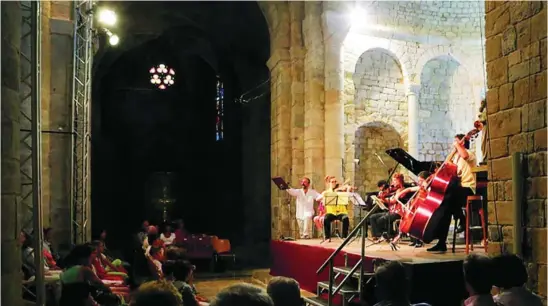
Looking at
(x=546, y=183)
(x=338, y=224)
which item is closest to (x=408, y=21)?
(x=338, y=224)

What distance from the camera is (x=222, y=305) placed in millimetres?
1697

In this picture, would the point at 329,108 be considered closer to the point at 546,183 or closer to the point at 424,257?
the point at 424,257

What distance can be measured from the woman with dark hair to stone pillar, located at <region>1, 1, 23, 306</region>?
90 centimetres

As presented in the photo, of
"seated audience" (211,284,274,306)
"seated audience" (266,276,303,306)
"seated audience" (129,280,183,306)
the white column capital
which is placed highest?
the white column capital

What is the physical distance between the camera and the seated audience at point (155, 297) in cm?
186

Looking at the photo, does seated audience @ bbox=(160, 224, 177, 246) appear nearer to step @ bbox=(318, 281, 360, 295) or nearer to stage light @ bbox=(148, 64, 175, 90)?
step @ bbox=(318, 281, 360, 295)

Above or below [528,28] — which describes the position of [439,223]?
below

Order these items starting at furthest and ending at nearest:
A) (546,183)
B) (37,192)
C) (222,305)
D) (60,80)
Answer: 1. (60,80)
2. (37,192)
3. (546,183)
4. (222,305)

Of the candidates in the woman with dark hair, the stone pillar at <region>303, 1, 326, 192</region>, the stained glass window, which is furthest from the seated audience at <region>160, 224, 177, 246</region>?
the stained glass window

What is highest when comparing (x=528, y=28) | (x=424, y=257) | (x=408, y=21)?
(x=408, y=21)

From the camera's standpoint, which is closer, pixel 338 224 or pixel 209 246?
pixel 338 224

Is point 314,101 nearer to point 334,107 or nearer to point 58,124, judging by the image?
point 334,107

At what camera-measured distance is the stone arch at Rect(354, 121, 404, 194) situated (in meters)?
12.9

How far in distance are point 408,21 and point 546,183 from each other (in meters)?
9.54
